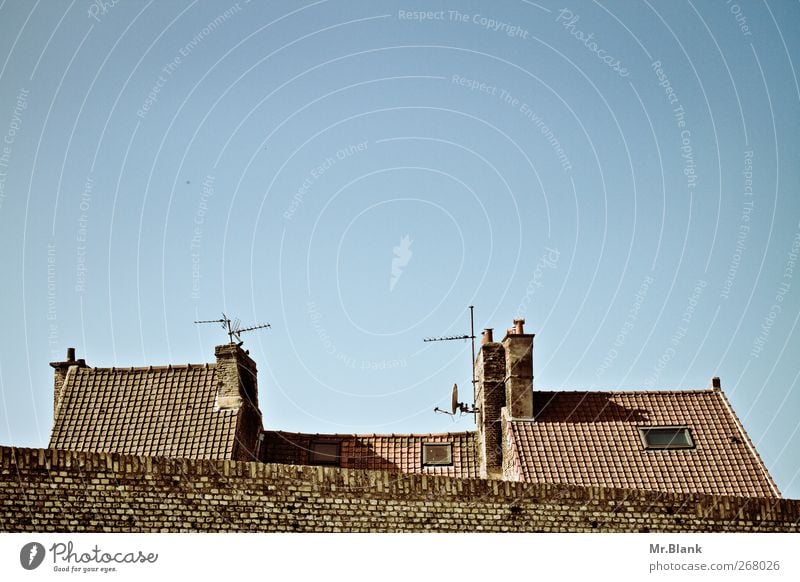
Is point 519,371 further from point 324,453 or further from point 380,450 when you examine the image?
point 324,453

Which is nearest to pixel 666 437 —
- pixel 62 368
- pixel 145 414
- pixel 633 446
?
pixel 633 446

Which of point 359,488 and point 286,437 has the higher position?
point 286,437

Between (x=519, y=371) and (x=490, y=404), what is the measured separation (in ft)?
4.02

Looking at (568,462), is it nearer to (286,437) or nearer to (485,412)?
(485,412)

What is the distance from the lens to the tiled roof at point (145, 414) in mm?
25781

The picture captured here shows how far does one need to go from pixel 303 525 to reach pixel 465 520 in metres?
2.46

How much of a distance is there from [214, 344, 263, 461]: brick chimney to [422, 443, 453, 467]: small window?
4611 mm

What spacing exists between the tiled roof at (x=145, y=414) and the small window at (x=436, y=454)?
548 cm

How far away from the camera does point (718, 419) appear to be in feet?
89.8
